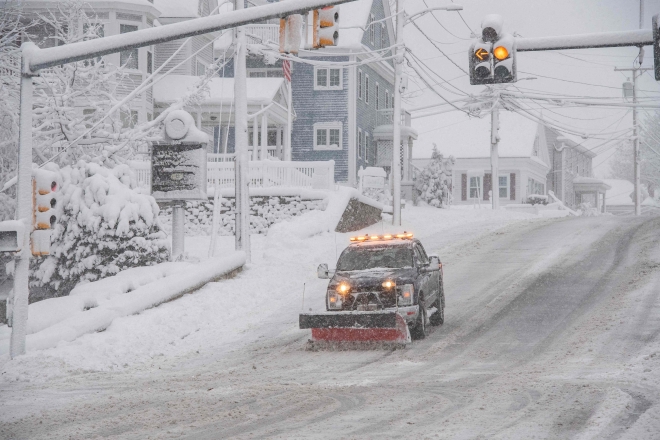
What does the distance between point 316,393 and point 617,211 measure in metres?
84.3

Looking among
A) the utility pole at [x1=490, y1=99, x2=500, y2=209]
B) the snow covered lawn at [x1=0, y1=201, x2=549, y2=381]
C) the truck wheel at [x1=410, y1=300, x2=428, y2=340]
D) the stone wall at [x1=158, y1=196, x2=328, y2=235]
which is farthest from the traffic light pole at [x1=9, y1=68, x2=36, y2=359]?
the utility pole at [x1=490, y1=99, x2=500, y2=209]

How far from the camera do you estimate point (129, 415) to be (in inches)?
400

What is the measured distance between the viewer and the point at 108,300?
58.8 ft

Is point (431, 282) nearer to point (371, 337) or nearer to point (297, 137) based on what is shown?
point (371, 337)

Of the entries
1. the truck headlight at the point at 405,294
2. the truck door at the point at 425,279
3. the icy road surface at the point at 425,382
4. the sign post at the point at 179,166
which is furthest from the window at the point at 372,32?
the truck headlight at the point at 405,294

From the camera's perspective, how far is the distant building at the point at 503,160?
63750 millimetres

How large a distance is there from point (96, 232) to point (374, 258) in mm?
6608

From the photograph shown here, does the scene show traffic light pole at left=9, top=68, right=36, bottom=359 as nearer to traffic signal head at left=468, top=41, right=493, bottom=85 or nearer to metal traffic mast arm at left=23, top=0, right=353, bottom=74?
metal traffic mast arm at left=23, top=0, right=353, bottom=74

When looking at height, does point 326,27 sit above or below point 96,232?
above

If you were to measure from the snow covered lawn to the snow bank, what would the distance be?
0.18 meters

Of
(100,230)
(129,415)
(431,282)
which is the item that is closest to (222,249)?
(100,230)

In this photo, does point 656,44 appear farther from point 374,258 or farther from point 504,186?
point 504,186

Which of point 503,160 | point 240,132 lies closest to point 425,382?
point 240,132

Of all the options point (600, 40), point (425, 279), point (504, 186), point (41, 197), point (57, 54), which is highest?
point (600, 40)
